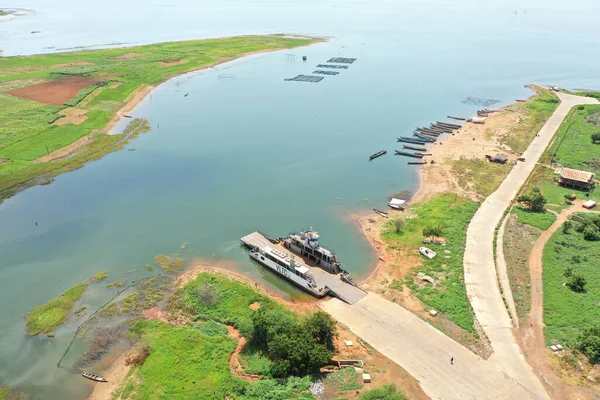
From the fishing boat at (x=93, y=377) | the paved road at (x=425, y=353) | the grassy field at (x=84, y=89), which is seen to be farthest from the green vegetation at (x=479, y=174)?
the grassy field at (x=84, y=89)

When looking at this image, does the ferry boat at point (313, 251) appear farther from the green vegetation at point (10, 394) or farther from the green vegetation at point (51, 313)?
the green vegetation at point (10, 394)

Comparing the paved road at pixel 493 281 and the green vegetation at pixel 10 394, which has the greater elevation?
the paved road at pixel 493 281

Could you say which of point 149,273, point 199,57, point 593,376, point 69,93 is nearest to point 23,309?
point 149,273

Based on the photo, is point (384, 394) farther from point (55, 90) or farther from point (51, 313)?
point (55, 90)

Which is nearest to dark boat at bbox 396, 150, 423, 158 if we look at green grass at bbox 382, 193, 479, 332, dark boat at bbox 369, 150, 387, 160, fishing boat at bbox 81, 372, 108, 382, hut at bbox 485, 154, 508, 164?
dark boat at bbox 369, 150, 387, 160

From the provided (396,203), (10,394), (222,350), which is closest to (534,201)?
(396,203)

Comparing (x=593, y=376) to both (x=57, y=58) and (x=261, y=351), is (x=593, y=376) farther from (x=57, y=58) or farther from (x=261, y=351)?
(x=57, y=58)
